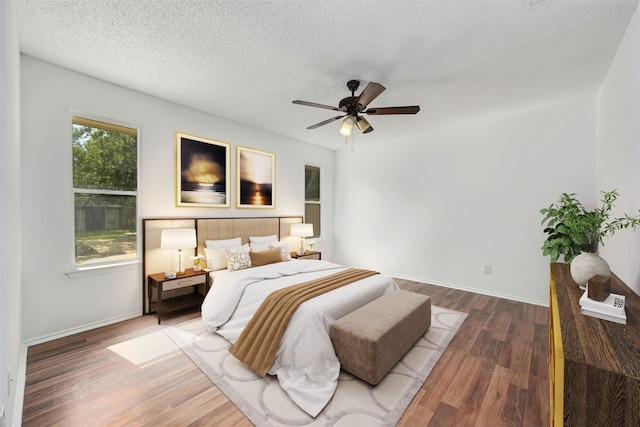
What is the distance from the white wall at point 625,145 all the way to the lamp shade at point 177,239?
13.4 feet

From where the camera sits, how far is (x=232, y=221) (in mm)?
4281

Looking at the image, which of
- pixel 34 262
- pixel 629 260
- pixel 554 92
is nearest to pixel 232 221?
pixel 34 262

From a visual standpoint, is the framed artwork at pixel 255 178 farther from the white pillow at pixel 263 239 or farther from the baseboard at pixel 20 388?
the baseboard at pixel 20 388

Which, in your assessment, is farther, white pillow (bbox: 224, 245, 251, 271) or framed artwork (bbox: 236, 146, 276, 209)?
framed artwork (bbox: 236, 146, 276, 209)

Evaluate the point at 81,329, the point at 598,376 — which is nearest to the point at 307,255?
the point at 81,329

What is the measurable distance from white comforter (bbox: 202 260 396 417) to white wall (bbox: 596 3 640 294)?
6.71ft

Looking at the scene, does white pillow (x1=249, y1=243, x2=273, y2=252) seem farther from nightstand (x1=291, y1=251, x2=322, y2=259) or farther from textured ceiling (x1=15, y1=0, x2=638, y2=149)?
textured ceiling (x1=15, y1=0, x2=638, y2=149)

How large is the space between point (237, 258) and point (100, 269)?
154cm

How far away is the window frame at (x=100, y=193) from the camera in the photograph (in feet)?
9.44

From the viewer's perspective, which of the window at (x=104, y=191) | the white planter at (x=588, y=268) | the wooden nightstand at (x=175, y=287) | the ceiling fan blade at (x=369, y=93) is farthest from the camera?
the wooden nightstand at (x=175, y=287)

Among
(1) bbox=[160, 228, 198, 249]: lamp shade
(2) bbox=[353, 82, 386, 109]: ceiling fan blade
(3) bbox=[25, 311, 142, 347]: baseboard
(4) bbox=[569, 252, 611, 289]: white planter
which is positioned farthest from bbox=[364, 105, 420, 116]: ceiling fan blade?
(3) bbox=[25, 311, 142, 347]: baseboard

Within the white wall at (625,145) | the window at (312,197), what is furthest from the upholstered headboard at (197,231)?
the white wall at (625,145)

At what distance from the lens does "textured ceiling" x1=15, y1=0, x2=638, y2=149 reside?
6.46 ft

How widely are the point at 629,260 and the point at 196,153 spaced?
4.70 meters
